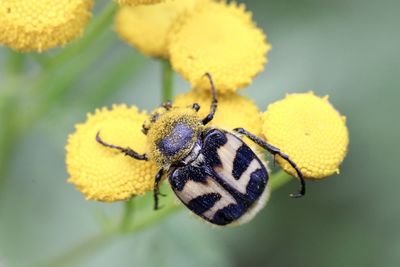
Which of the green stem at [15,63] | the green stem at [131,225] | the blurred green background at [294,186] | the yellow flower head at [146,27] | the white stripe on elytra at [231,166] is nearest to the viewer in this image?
the white stripe on elytra at [231,166]

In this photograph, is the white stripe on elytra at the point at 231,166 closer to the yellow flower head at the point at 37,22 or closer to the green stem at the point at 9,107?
the yellow flower head at the point at 37,22

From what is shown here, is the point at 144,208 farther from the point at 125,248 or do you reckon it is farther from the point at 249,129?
the point at 125,248

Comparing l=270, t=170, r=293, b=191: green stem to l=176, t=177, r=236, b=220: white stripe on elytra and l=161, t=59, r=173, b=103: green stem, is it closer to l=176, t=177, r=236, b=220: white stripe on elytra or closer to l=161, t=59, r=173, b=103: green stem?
l=176, t=177, r=236, b=220: white stripe on elytra

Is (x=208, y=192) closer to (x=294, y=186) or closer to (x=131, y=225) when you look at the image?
(x=131, y=225)

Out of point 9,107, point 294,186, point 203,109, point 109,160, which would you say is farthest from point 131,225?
point 294,186

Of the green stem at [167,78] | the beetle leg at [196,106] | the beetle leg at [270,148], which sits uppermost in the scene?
the green stem at [167,78]

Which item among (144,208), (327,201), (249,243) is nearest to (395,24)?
(327,201)

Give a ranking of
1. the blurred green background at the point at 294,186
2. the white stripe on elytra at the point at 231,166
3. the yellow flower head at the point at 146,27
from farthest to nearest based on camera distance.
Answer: the blurred green background at the point at 294,186, the yellow flower head at the point at 146,27, the white stripe on elytra at the point at 231,166

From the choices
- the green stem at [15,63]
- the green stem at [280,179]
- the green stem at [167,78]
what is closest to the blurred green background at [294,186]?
the green stem at [15,63]
